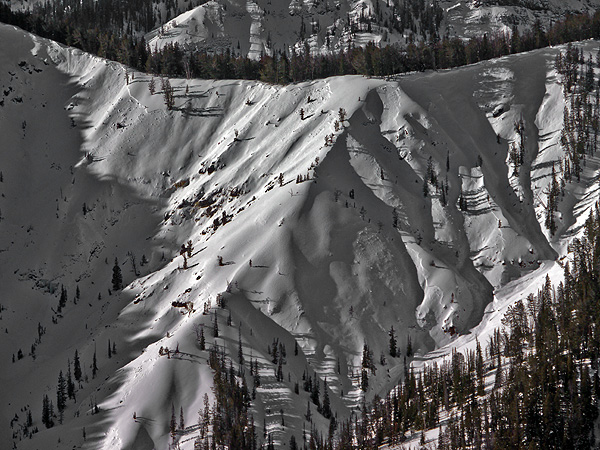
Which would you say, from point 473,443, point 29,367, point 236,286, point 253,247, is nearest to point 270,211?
point 253,247

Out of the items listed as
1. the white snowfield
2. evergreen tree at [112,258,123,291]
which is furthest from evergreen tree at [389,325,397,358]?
evergreen tree at [112,258,123,291]

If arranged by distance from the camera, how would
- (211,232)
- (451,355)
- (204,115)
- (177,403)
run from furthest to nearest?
(204,115)
(211,232)
(451,355)
(177,403)

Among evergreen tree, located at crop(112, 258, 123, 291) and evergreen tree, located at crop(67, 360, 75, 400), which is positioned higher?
evergreen tree, located at crop(112, 258, 123, 291)

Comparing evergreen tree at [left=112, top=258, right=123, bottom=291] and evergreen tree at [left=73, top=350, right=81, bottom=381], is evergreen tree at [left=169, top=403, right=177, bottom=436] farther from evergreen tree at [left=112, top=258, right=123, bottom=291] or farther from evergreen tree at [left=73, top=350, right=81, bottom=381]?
evergreen tree at [left=112, top=258, right=123, bottom=291]

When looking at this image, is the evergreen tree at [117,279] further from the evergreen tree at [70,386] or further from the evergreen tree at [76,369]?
A: the evergreen tree at [70,386]

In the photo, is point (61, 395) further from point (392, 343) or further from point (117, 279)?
point (392, 343)

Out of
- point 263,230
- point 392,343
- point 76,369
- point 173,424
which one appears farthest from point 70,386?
point 392,343

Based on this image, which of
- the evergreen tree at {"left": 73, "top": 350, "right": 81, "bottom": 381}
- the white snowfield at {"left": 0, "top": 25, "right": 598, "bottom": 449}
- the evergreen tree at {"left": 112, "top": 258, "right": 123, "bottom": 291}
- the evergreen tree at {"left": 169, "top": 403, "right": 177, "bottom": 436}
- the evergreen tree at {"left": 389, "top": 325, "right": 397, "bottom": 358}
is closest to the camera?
the evergreen tree at {"left": 169, "top": 403, "right": 177, "bottom": 436}

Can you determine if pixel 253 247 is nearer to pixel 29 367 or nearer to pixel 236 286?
pixel 236 286
